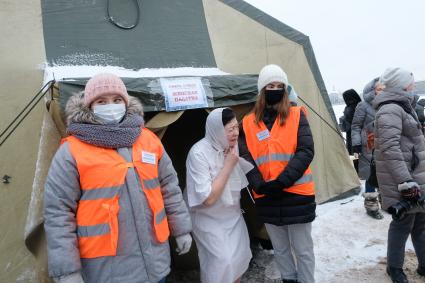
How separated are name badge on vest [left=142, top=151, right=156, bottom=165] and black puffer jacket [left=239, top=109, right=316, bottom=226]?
2.91 ft

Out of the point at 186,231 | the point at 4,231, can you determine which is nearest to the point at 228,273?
the point at 186,231

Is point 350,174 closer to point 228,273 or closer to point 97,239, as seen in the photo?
point 228,273

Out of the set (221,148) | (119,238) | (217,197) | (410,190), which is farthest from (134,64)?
(410,190)

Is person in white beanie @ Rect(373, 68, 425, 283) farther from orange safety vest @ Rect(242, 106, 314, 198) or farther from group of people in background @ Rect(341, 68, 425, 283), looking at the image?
orange safety vest @ Rect(242, 106, 314, 198)

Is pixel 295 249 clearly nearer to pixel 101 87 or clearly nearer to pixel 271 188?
pixel 271 188

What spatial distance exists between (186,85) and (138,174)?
3.76ft

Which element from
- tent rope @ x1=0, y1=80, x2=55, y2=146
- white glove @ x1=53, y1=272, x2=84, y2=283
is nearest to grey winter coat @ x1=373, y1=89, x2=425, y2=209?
white glove @ x1=53, y1=272, x2=84, y2=283

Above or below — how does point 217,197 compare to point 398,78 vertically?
below

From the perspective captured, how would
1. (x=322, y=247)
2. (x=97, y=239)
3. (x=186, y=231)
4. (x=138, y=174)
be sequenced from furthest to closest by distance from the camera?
1. (x=322, y=247)
2. (x=186, y=231)
3. (x=138, y=174)
4. (x=97, y=239)

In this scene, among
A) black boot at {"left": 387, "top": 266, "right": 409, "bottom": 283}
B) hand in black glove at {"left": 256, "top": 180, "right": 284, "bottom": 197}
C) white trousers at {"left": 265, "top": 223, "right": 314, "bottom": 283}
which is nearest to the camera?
hand in black glove at {"left": 256, "top": 180, "right": 284, "bottom": 197}

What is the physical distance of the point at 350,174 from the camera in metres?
4.91

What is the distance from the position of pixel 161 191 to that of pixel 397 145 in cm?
179

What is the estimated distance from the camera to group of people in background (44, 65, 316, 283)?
1687 millimetres

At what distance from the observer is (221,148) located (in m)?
2.55
